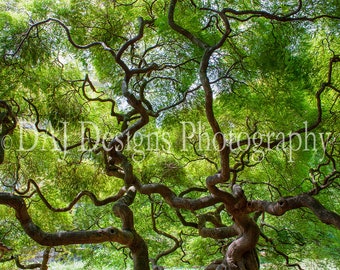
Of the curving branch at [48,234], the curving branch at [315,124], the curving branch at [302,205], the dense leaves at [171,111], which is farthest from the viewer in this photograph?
the dense leaves at [171,111]

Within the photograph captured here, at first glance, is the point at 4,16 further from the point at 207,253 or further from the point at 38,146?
the point at 207,253

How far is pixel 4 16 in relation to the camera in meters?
4.08

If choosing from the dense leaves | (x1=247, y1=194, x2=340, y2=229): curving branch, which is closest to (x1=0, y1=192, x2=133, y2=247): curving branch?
the dense leaves

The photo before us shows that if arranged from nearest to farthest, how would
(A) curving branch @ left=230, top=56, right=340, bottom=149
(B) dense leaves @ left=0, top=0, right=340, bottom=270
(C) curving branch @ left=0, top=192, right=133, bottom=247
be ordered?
(C) curving branch @ left=0, top=192, right=133, bottom=247
(A) curving branch @ left=230, top=56, right=340, bottom=149
(B) dense leaves @ left=0, top=0, right=340, bottom=270

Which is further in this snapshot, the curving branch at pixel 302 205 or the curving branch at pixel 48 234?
the curving branch at pixel 48 234

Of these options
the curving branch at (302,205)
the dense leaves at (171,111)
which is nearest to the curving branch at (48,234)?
the dense leaves at (171,111)

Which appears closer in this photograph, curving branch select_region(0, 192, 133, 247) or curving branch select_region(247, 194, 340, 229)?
curving branch select_region(247, 194, 340, 229)

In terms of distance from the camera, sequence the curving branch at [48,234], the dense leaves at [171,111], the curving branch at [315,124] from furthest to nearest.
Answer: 1. the dense leaves at [171,111]
2. the curving branch at [315,124]
3. the curving branch at [48,234]

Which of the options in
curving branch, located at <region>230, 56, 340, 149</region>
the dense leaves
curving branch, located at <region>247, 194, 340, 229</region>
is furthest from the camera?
the dense leaves

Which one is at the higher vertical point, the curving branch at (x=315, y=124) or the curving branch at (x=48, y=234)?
the curving branch at (x=315, y=124)

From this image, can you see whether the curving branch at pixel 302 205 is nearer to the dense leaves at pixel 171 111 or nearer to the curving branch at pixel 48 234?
the dense leaves at pixel 171 111

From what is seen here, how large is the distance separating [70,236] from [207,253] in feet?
11.3

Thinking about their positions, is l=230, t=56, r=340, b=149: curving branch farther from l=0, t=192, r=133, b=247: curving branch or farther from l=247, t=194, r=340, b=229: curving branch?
l=0, t=192, r=133, b=247: curving branch

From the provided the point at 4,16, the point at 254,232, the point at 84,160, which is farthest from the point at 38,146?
the point at 254,232
